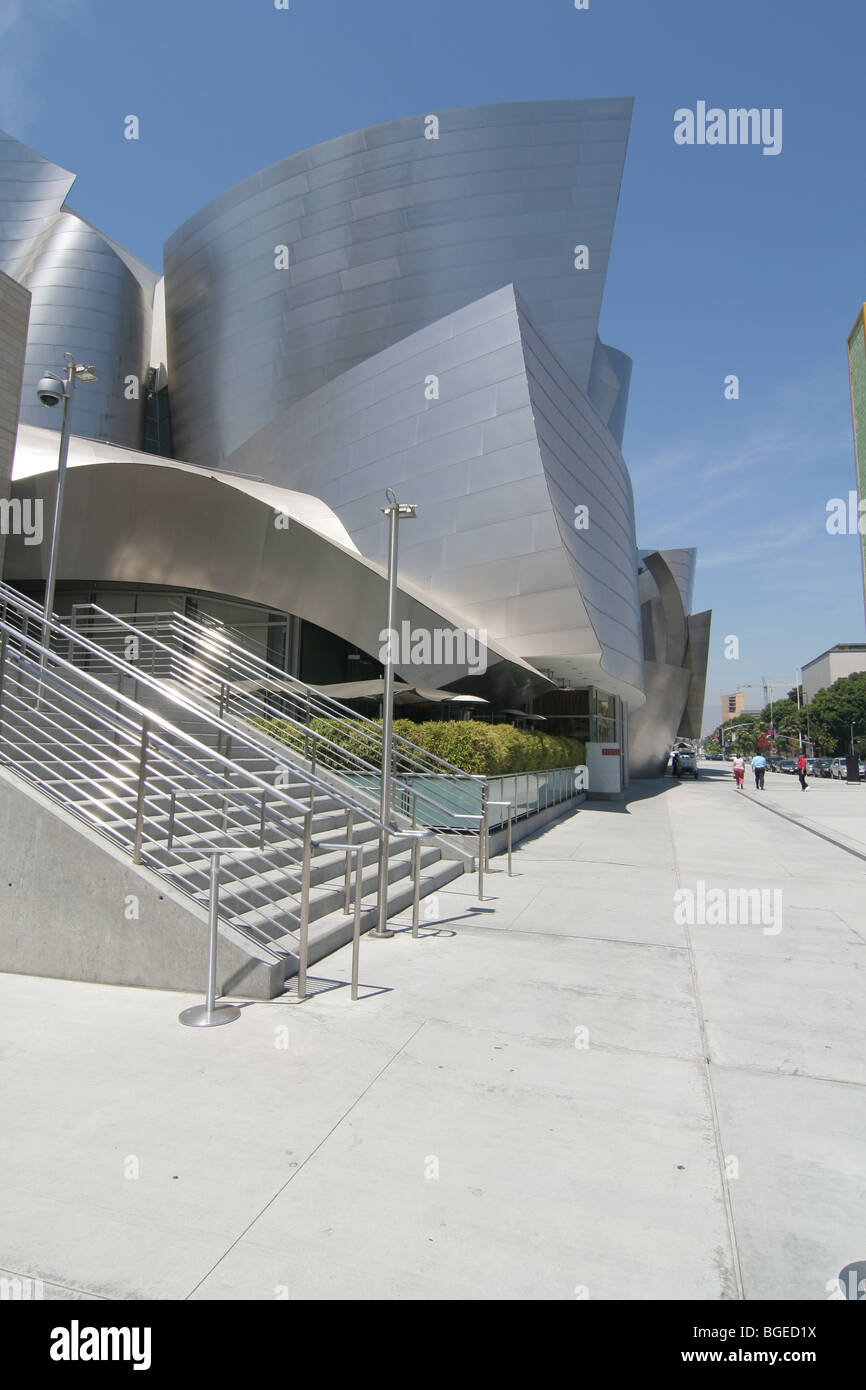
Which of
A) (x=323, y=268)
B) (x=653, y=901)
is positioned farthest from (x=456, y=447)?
(x=653, y=901)

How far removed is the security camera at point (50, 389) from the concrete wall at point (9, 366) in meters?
0.68

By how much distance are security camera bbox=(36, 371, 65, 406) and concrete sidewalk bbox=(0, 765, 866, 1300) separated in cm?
864

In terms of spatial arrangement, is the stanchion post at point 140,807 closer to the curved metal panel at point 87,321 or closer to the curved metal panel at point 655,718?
the curved metal panel at point 87,321

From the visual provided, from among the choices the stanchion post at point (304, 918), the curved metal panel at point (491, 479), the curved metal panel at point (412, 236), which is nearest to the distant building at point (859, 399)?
the curved metal panel at point (412, 236)

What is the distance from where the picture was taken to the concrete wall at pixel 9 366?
36.6 ft

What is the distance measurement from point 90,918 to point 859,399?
78.8m

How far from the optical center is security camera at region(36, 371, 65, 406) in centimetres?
1052

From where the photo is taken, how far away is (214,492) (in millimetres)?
18125

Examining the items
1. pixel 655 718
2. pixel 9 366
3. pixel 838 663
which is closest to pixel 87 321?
pixel 9 366

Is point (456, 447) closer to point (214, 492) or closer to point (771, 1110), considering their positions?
point (214, 492)

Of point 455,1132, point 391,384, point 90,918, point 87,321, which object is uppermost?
point 87,321

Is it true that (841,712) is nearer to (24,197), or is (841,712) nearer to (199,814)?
(24,197)

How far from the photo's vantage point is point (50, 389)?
10.8m
